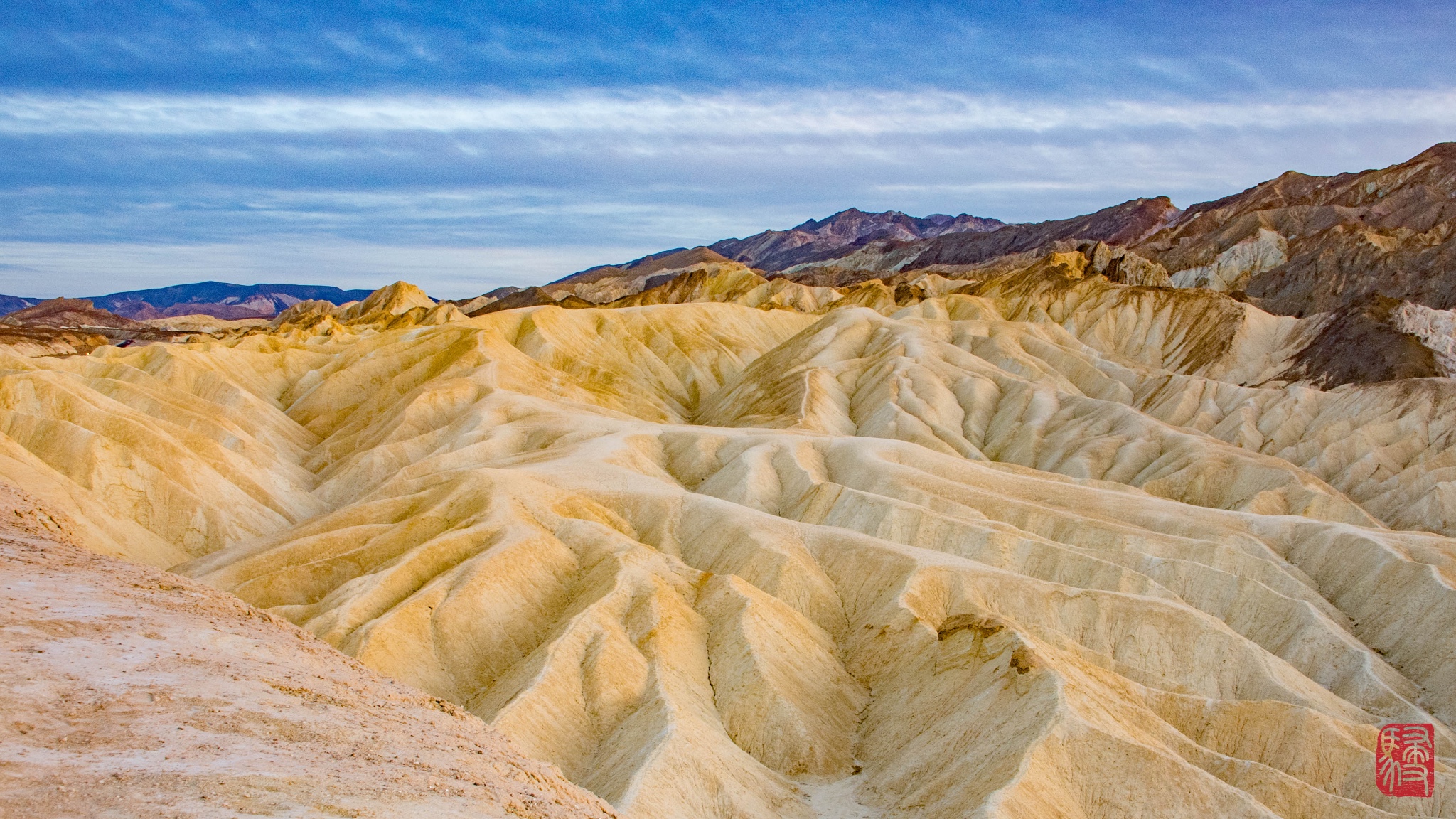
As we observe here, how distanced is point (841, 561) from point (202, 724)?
3577 cm

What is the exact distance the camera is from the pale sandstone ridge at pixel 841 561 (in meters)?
34.6

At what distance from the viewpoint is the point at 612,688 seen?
37.7 m

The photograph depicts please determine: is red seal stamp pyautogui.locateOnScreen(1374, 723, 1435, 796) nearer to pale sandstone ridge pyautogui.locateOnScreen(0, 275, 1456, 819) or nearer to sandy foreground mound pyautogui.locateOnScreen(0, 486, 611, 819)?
pale sandstone ridge pyautogui.locateOnScreen(0, 275, 1456, 819)

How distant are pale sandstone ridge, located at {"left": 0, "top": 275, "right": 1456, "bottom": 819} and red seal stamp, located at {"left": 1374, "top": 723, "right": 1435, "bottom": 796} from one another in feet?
1.95

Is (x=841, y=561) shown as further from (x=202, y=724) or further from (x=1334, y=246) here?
(x=1334, y=246)

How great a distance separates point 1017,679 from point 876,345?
85.2 m

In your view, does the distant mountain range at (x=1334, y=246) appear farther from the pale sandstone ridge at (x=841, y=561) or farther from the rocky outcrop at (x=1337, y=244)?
the pale sandstone ridge at (x=841, y=561)

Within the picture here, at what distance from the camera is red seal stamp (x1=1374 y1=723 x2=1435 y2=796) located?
3322 centimetres

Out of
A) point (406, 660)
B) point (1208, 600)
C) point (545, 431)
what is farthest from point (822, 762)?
point (545, 431)

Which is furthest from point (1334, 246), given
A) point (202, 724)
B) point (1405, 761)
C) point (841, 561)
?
point (202, 724)

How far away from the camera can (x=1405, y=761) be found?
3456 centimetres

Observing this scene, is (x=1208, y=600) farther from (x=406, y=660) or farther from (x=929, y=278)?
(x=929, y=278)

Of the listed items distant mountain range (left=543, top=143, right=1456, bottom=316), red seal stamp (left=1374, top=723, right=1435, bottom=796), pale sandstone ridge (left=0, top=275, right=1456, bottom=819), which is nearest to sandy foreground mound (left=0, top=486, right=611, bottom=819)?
pale sandstone ridge (left=0, top=275, right=1456, bottom=819)

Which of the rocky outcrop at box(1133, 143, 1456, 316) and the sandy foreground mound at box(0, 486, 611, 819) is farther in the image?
the rocky outcrop at box(1133, 143, 1456, 316)
